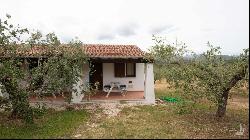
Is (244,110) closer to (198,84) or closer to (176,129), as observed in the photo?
(198,84)

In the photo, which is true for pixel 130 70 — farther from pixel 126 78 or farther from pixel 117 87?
pixel 117 87

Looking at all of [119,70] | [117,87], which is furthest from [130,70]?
[117,87]

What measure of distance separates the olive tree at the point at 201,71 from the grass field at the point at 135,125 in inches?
28.9

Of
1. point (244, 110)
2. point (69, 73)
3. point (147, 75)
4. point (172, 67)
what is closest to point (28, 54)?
point (69, 73)

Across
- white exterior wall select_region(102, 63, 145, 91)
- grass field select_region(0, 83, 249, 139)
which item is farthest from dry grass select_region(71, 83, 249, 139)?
white exterior wall select_region(102, 63, 145, 91)

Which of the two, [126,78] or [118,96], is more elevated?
[126,78]

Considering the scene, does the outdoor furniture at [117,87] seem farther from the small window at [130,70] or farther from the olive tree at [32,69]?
the olive tree at [32,69]

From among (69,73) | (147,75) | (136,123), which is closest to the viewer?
(136,123)

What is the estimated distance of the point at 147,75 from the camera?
19.4 metres

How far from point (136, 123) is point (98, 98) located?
5.96m

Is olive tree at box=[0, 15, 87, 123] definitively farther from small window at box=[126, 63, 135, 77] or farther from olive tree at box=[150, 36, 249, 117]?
small window at box=[126, 63, 135, 77]

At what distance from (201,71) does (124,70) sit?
30.1 feet

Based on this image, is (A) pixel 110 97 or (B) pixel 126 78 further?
(B) pixel 126 78

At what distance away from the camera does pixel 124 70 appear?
906 inches
